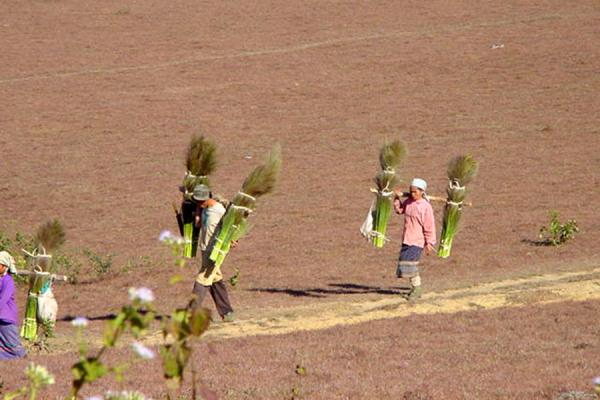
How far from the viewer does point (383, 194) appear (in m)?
15.6

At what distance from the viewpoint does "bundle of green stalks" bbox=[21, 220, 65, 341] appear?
45.1 feet

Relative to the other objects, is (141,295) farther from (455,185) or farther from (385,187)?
(455,185)

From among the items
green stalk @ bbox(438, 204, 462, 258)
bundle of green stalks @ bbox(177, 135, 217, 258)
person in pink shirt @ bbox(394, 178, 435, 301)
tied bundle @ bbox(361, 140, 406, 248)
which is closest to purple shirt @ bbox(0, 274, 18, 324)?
bundle of green stalks @ bbox(177, 135, 217, 258)

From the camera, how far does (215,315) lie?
15000 millimetres

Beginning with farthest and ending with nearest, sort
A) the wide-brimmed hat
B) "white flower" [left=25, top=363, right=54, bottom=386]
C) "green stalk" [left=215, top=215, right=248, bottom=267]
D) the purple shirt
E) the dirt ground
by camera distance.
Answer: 1. the wide-brimmed hat
2. "green stalk" [left=215, top=215, right=248, bottom=267]
3. the dirt ground
4. the purple shirt
5. "white flower" [left=25, top=363, right=54, bottom=386]

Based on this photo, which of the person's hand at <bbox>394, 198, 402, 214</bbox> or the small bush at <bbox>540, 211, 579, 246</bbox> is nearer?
the person's hand at <bbox>394, 198, 402, 214</bbox>

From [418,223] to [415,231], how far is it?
0.12 m

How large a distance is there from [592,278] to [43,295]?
7.84 m

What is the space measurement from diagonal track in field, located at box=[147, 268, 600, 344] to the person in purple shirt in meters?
1.61

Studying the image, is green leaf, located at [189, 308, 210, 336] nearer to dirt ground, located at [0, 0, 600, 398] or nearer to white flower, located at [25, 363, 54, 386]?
white flower, located at [25, 363, 54, 386]

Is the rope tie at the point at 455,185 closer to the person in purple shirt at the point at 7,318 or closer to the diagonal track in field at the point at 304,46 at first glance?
the person in purple shirt at the point at 7,318

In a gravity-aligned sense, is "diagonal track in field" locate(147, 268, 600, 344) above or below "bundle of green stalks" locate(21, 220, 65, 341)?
below

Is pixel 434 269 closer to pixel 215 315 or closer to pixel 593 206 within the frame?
pixel 215 315

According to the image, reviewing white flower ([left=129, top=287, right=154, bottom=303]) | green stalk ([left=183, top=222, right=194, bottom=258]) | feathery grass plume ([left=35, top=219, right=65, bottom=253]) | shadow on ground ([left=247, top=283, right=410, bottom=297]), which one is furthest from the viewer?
shadow on ground ([left=247, top=283, right=410, bottom=297])
